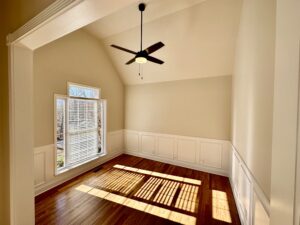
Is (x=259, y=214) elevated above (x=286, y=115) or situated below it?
below

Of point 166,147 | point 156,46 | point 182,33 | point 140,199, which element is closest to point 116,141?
point 166,147

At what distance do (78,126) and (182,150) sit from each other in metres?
2.80

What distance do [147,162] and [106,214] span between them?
2158 millimetres

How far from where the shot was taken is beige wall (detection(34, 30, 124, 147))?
2.56 metres

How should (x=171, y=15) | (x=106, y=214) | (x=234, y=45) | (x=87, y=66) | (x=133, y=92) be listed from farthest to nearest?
(x=133, y=92)
(x=87, y=66)
(x=234, y=45)
(x=171, y=15)
(x=106, y=214)

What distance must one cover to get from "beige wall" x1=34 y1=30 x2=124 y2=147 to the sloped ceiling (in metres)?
0.39

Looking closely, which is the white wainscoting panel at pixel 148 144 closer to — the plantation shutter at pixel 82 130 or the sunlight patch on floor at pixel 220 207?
the plantation shutter at pixel 82 130

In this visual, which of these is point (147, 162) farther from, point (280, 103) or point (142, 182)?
point (280, 103)

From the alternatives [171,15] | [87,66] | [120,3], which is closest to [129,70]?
[87,66]

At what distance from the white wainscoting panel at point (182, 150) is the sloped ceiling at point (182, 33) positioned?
1.76 meters

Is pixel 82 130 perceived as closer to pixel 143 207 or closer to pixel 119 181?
pixel 119 181

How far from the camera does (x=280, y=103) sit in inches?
18.6

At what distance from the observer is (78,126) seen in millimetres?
3379

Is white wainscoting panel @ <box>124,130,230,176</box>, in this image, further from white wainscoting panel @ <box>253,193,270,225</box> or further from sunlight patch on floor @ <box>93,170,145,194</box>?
white wainscoting panel @ <box>253,193,270,225</box>
